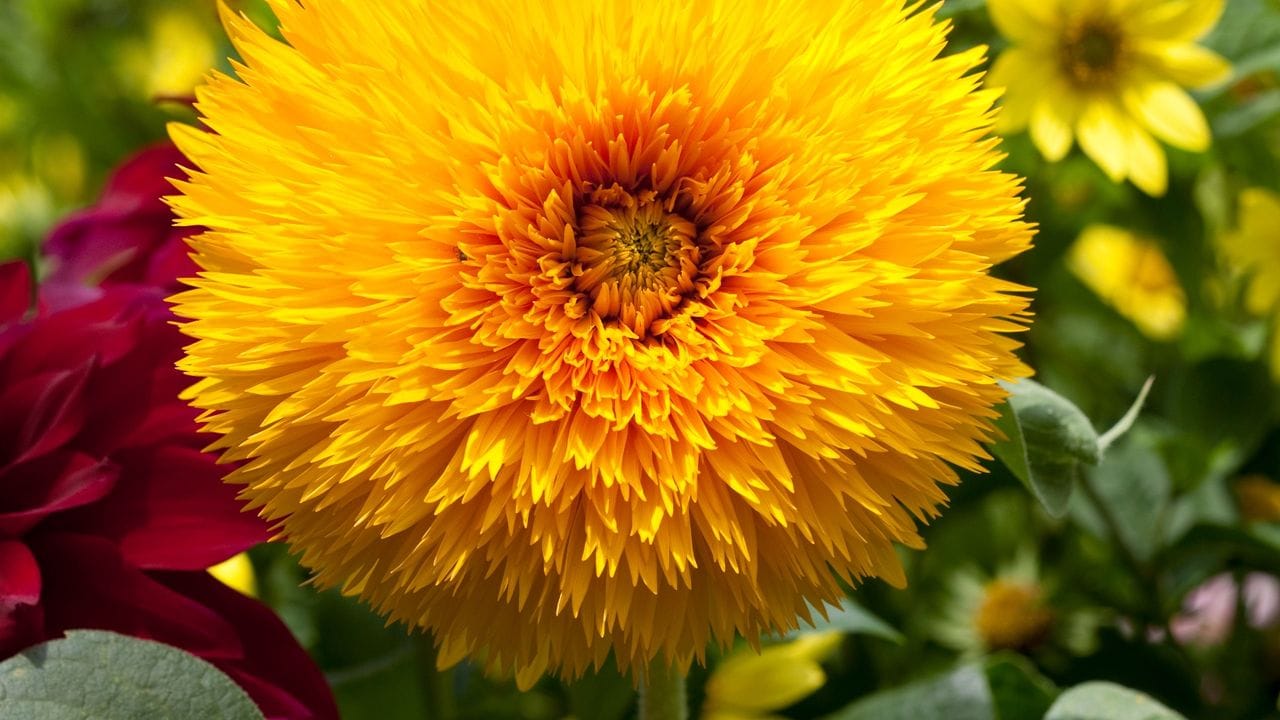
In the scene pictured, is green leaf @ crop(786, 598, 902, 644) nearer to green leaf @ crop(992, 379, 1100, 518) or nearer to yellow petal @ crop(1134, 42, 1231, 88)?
green leaf @ crop(992, 379, 1100, 518)

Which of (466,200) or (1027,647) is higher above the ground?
(466,200)

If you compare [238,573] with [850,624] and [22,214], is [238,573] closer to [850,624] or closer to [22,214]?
[850,624]

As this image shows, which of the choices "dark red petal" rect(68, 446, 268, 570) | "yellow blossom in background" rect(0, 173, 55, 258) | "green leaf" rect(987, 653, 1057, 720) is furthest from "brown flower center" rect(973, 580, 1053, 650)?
"yellow blossom in background" rect(0, 173, 55, 258)

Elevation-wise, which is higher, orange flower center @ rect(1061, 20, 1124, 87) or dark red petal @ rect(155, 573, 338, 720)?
orange flower center @ rect(1061, 20, 1124, 87)

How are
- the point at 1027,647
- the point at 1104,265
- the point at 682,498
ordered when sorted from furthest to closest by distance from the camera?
1. the point at 1104,265
2. the point at 1027,647
3. the point at 682,498

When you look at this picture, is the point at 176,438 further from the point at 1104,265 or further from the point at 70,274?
the point at 1104,265

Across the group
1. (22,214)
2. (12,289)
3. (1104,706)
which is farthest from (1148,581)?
(22,214)

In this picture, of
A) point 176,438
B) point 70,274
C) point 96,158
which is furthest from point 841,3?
point 96,158

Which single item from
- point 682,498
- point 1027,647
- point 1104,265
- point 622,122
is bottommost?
point 1027,647
